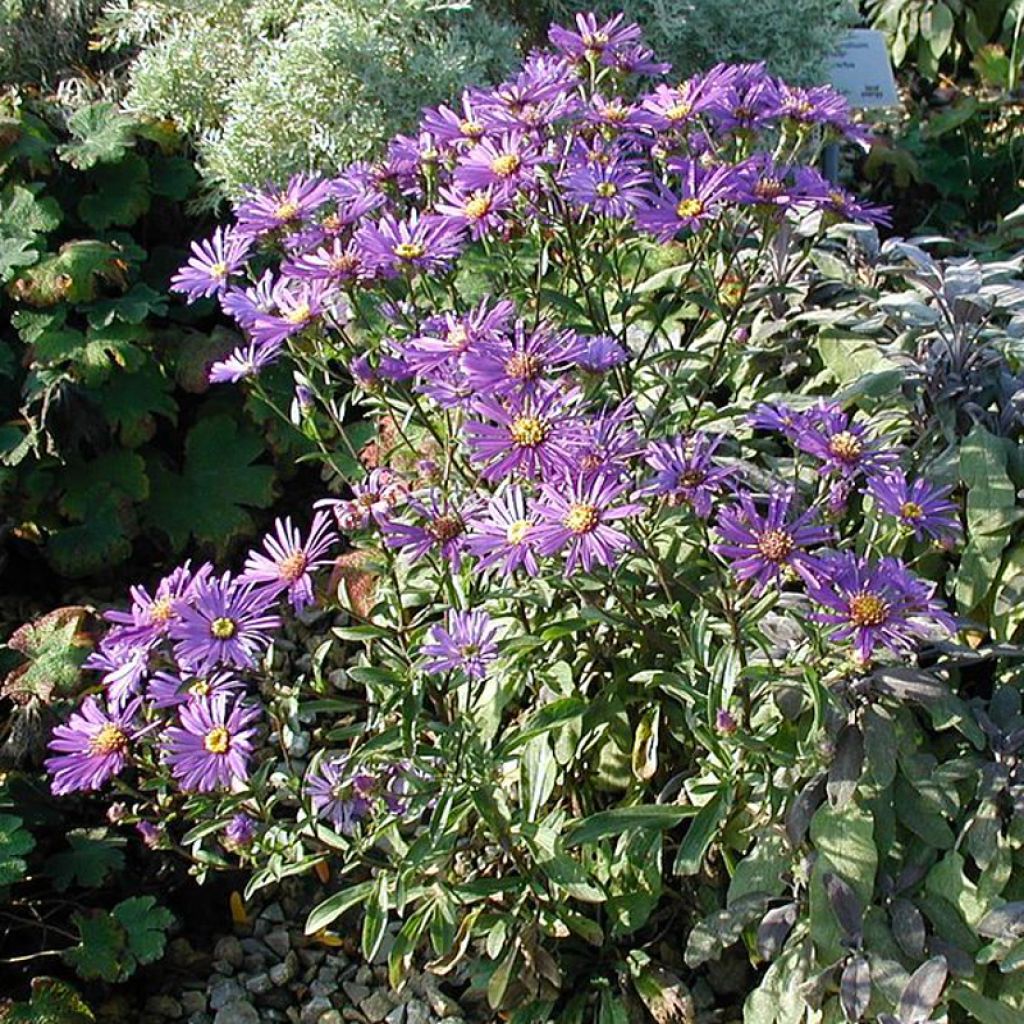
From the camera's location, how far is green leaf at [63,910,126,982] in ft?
6.34

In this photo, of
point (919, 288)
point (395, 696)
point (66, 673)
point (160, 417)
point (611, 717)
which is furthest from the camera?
point (160, 417)

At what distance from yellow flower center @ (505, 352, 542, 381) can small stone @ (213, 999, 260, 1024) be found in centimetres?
111

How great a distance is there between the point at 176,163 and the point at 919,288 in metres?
1.73

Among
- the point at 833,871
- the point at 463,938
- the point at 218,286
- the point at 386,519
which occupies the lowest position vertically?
the point at 463,938

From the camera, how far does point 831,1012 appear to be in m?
1.76

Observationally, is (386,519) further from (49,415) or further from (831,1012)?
(49,415)

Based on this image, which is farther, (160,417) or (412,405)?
(160,417)

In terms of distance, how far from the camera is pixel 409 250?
5.62ft

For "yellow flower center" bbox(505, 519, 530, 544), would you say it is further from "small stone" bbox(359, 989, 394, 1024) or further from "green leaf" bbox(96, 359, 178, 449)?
"green leaf" bbox(96, 359, 178, 449)

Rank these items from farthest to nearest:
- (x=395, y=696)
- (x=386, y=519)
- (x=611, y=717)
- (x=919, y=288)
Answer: (x=919, y=288) → (x=611, y=717) → (x=395, y=696) → (x=386, y=519)

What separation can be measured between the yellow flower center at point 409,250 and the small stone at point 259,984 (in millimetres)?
1133

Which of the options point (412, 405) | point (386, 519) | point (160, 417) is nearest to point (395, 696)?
point (386, 519)

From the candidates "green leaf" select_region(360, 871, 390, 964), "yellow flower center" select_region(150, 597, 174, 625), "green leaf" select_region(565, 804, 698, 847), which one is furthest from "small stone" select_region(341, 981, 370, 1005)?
"yellow flower center" select_region(150, 597, 174, 625)

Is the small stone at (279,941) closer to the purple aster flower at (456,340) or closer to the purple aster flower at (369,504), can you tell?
the purple aster flower at (369,504)
